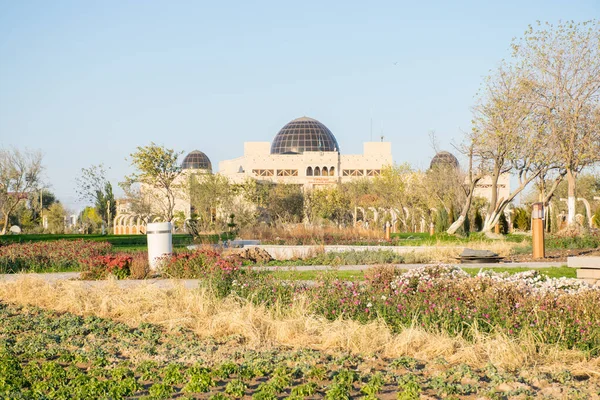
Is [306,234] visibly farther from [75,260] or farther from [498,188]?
[498,188]

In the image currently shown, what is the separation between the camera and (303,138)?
7375 cm

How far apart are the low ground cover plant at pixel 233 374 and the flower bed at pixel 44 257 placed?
837 cm

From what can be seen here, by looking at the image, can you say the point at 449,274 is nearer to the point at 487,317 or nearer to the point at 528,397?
the point at 487,317

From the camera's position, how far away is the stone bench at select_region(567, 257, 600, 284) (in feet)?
31.5

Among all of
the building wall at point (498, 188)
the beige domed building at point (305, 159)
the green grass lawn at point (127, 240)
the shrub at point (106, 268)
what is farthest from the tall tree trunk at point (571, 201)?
the building wall at point (498, 188)

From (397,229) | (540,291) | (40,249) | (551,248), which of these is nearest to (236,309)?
(540,291)

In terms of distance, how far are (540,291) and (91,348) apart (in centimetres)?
542

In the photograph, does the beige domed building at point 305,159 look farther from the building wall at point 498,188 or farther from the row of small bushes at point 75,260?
the row of small bushes at point 75,260

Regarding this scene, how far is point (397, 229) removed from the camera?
41.7 m

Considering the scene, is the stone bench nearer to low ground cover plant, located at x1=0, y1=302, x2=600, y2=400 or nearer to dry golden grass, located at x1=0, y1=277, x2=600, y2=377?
dry golden grass, located at x1=0, y1=277, x2=600, y2=377

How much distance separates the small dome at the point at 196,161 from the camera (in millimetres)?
80438

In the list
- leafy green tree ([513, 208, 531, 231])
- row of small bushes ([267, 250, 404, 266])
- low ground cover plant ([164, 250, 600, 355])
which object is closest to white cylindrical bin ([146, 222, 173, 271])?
row of small bushes ([267, 250, 404, 266])

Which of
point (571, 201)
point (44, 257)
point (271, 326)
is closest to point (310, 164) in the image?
point (571, 201)

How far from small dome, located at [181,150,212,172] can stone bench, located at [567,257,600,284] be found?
236ft
